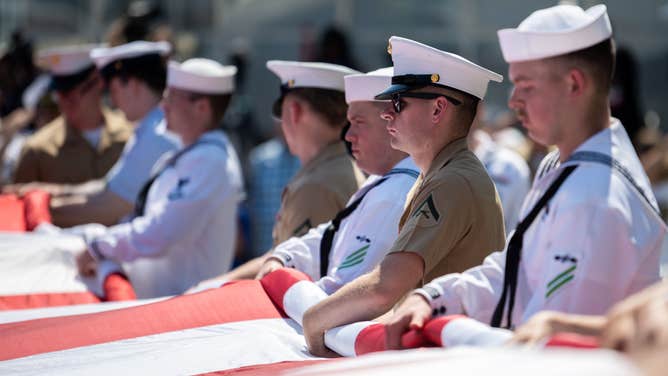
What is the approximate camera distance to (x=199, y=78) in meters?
6.33

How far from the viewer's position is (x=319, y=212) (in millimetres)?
5062

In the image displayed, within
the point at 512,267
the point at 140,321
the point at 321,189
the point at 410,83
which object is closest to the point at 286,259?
the point at 321,189

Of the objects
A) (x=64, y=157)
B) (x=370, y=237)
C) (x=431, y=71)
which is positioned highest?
(x=431, y=71)

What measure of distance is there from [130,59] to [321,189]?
2.56 metres

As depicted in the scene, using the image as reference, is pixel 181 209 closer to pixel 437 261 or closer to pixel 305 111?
pixel 305 111

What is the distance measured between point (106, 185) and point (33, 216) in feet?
1.87

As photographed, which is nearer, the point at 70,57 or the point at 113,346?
the point at 113,346

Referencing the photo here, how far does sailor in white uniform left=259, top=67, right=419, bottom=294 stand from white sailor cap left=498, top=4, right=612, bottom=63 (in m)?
1.24

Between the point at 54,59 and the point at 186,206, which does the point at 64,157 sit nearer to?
the point at 54,59

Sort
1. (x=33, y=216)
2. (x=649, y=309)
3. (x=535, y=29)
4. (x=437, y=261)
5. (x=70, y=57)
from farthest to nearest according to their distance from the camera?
(x=70, y=57)
(x=33, y=216)
(x=437, y=261)
(x=535, y=29)
(x=649, y=309)

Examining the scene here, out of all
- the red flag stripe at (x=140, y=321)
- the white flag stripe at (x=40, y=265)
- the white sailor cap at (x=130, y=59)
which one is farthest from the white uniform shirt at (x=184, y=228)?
the red flag stripe at (x=140, y=321)

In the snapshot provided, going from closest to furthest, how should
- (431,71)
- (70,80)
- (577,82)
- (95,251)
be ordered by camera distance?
(577,82), (431,71), (95,251), (70,80)

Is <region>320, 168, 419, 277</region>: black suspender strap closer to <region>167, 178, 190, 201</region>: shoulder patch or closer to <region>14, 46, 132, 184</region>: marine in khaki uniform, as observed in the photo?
<region>167, 178, 190, 201</region>: shoulder patch

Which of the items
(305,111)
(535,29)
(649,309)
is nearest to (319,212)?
(305,111)
